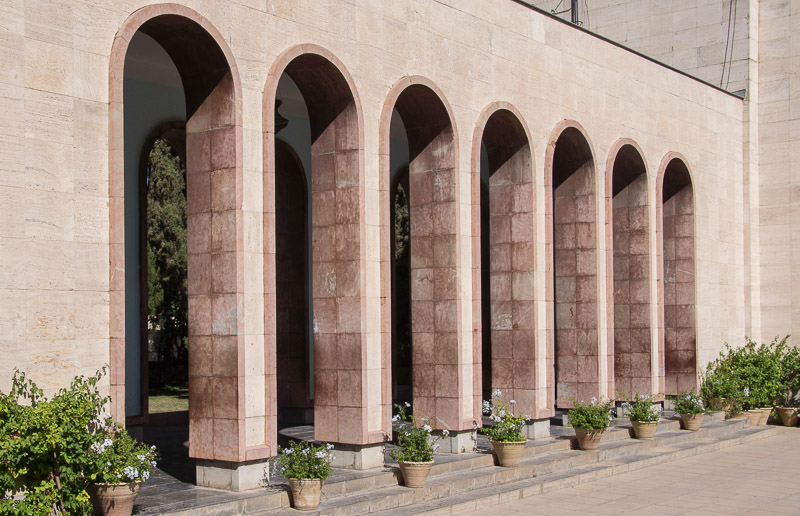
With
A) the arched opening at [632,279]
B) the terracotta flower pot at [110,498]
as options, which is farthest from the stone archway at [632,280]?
the terracotta flower pot at [110,498]

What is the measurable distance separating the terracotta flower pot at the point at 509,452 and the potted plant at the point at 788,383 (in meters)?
10.1

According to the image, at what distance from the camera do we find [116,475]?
952 centimetres

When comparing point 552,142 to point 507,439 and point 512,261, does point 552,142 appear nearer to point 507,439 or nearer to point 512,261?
point 512,261

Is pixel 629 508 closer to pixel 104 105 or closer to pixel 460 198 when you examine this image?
pixel 460 198

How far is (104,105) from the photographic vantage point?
1026 cm

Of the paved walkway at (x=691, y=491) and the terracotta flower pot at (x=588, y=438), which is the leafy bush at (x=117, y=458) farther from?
the terracotta flower pot at (x=588, y=438)

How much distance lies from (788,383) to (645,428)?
21.0 feet

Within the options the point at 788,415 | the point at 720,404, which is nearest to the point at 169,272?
the point at 720,404

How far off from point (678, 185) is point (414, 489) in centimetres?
1211

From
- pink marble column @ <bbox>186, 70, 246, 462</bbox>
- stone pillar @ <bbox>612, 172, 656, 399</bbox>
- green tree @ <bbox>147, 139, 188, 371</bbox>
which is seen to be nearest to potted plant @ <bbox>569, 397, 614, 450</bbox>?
stone pillar @ <bbox>612, 172, 656, 399</bbox>

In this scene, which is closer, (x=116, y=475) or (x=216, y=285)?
(x=116, y=475)

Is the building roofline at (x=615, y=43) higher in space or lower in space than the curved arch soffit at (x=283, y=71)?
higher

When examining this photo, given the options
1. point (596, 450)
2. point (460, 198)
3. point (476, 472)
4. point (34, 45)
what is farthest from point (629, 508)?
point (34, 45)

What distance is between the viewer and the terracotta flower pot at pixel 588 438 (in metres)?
16.4
